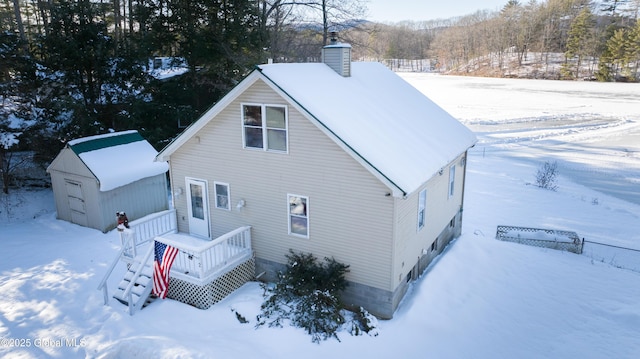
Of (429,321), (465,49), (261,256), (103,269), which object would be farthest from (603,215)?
(465,49)

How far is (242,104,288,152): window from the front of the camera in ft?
37.6

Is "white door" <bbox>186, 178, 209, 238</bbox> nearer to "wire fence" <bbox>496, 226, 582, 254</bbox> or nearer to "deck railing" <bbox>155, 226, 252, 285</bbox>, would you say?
"deck railing" <bbox>155, 226, 252, 285</bbox>

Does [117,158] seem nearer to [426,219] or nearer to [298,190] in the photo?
[298,190]

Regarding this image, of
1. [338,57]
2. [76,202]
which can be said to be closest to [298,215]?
[338,57]

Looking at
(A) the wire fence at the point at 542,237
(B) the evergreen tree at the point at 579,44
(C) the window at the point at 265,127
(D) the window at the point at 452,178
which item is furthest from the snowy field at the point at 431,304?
(B) the evergreen tree at the point at 579,44

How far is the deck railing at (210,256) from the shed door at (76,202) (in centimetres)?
723

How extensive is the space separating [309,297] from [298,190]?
279cm

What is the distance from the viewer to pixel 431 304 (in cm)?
1184

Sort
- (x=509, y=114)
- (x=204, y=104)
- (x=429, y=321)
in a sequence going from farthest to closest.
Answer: (x=509, y=114), (x=204, y=104), (x=429, y=321)

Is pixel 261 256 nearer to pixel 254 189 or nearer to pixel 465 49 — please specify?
pixel 254 189

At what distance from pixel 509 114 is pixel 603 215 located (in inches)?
1225

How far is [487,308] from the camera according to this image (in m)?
11.9

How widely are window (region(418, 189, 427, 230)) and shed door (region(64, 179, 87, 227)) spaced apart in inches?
515

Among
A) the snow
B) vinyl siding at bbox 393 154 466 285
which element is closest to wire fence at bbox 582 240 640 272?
vinyl siding at bbox 393 154 466 285
